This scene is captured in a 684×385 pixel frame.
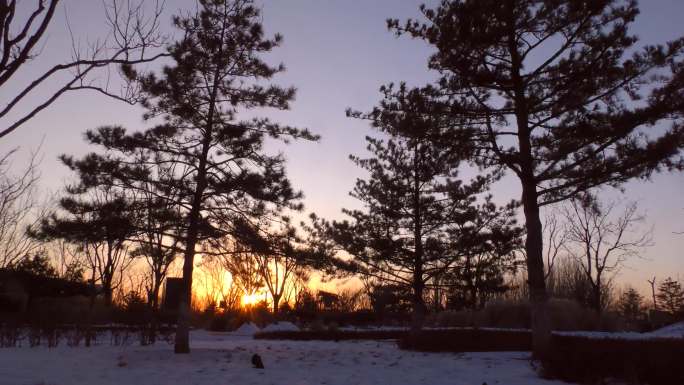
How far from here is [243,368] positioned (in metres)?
10.3

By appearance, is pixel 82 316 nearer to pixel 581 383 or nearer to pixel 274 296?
pixel 581 383

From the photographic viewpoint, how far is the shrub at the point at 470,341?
1540cm

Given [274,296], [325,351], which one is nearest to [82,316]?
[325,351]

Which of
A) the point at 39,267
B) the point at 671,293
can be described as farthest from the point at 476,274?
the point at 671,293

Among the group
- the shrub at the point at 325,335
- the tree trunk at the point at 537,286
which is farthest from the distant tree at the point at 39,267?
the tree trunk at the point at 537,286

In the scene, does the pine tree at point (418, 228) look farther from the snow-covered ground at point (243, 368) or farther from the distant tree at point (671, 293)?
the distant tree at point (671, 293)

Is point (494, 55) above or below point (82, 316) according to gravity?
above

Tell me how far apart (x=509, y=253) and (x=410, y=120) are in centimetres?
854

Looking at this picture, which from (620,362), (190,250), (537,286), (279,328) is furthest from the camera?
(279,328)

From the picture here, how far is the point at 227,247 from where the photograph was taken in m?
13.5

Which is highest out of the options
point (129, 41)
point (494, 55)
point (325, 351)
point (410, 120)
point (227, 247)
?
point (494, 55)

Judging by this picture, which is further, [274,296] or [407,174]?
[274,296]

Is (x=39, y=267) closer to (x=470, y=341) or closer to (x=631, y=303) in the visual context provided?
(x=470, y=341)

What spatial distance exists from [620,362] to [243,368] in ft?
22.7
